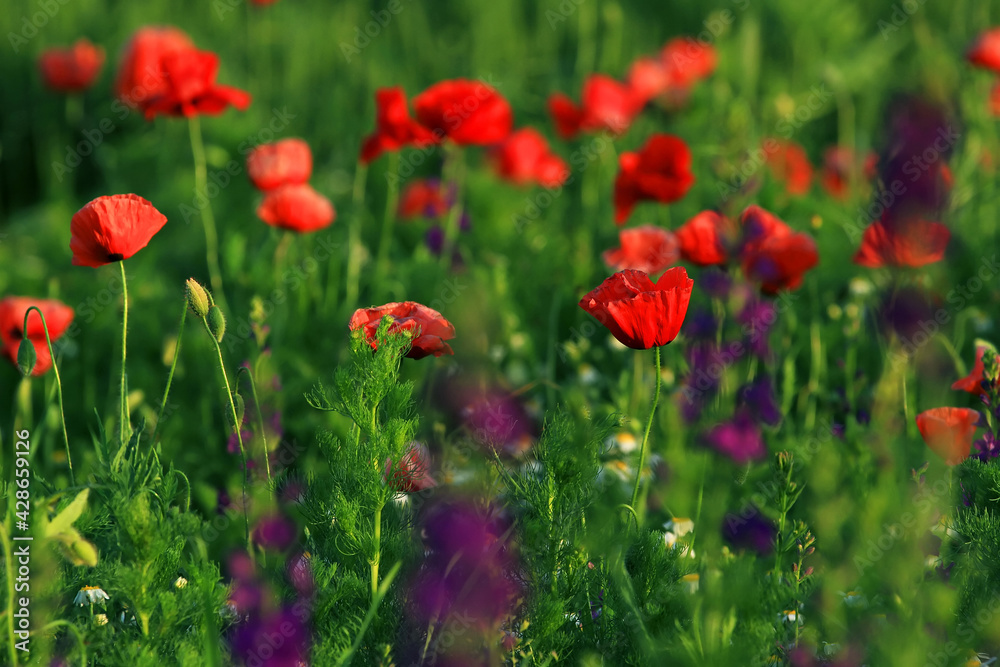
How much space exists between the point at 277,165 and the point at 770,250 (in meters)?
1.15

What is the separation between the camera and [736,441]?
1.91 meters

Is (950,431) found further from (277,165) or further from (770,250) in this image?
(277,165)

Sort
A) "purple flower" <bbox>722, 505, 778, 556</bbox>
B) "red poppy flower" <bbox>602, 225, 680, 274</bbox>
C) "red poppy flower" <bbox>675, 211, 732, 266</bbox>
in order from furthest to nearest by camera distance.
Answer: "red poppy flower" <bbox>602, 225, 680, 274</bbox>
"red poppy flower" <bbox>675, 211, 732, 266</bbox>
"purple flower" <bbox>722, 505, 778, 556</bbox>

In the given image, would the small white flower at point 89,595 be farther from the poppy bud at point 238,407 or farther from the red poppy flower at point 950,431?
the red poppy flower at point 950,431

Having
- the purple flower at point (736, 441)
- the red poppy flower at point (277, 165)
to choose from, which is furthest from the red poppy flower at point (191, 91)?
the purple flower at point (736, 441)

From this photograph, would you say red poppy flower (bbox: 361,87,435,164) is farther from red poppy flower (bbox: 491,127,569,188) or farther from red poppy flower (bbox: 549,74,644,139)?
red poppy flower (bbox: 491,127,569,188)

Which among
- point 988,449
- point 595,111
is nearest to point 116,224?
point 988,449

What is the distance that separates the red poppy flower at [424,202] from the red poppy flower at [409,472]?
5.25 ft

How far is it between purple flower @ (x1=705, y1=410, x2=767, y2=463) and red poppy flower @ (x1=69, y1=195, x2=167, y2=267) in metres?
1.12

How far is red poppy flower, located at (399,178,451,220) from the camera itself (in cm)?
297

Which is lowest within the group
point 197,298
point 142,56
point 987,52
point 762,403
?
point 762,403

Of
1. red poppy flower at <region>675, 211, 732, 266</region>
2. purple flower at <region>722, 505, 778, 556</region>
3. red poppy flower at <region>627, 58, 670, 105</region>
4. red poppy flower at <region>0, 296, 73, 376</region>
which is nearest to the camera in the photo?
purple flower at <region>722, 505, 778, 556</region>

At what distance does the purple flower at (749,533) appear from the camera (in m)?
1.75

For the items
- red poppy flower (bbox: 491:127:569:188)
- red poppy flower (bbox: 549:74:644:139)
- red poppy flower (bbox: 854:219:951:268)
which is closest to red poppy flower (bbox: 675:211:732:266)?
red poppy flower (bbox: 854:219:951:268)
